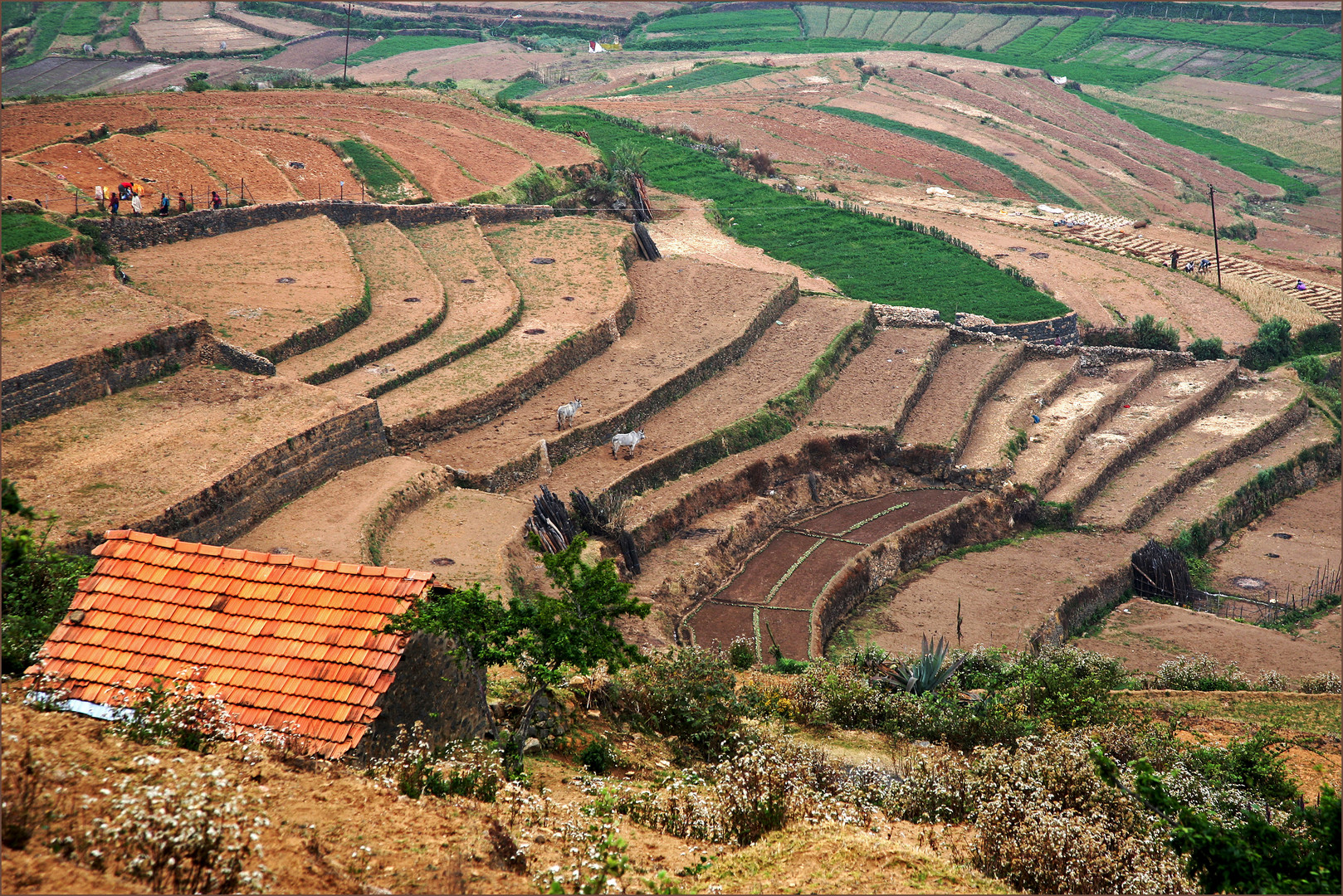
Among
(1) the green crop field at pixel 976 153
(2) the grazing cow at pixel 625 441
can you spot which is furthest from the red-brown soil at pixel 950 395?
(1) the green crop field at pixel 976 153

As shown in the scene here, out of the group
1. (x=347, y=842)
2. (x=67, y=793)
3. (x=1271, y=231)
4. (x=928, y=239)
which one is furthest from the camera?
(x=1271, y=231)

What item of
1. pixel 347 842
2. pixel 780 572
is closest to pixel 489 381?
pixel 780 572

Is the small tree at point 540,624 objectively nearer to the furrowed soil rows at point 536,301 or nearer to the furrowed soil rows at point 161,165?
the furrowed soil rows at point 536,301

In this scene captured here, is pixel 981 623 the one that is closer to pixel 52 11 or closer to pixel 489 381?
pixel 489 381

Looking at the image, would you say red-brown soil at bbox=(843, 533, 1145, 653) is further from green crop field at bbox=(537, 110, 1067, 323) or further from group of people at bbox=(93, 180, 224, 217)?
group of people at bbox=(93, 180, 224, 217)

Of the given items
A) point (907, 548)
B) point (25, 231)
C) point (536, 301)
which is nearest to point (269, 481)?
point (25, 231)

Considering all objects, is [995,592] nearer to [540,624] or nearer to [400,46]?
[540,624]
